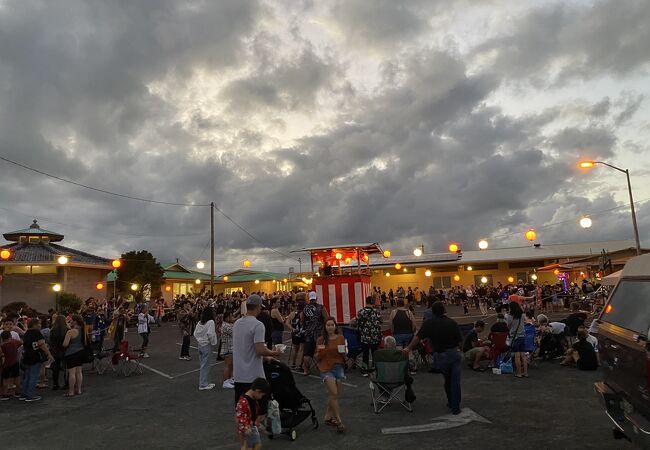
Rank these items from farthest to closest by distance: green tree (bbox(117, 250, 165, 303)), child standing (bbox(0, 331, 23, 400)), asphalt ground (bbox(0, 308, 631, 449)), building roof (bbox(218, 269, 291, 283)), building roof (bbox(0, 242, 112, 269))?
Answer: building roof (bbox(218, 269, 291, 283)) < green tree (bbox(117, 250, 165, 303)) < building roof (bbox(0, 242, 112, 269)) < child standing (bbox(0, 331, 23, 400)) < asphalt ground (bbox(0, 308, 631, 449))

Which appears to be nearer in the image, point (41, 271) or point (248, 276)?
point (41, 271)

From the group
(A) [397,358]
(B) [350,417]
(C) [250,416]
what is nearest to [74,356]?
(B) [350,417]

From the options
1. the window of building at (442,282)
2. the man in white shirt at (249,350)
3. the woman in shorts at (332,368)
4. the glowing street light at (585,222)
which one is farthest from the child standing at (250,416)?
the window of building at (442,282)

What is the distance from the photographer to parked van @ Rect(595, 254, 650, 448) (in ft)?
12.7

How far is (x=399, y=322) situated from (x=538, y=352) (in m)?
4.26

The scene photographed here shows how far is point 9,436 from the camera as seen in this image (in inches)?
282

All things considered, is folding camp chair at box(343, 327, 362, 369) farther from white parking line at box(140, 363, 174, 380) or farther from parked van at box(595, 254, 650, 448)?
parked van at box(595, 254, 650, 448)

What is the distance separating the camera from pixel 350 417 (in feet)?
24.1

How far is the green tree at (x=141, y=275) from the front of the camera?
47156 mm

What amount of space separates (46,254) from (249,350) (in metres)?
31.1

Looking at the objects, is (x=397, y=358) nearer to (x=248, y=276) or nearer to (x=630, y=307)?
(x=630, y=307)

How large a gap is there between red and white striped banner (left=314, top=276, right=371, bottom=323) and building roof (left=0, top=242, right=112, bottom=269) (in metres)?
21.4

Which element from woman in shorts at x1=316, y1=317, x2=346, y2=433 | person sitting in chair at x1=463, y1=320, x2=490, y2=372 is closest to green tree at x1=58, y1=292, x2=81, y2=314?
person sitting in chair at x1=463, y1=320, x2=490, y2=372

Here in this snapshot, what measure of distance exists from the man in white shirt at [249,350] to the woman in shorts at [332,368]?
112 centimetres
